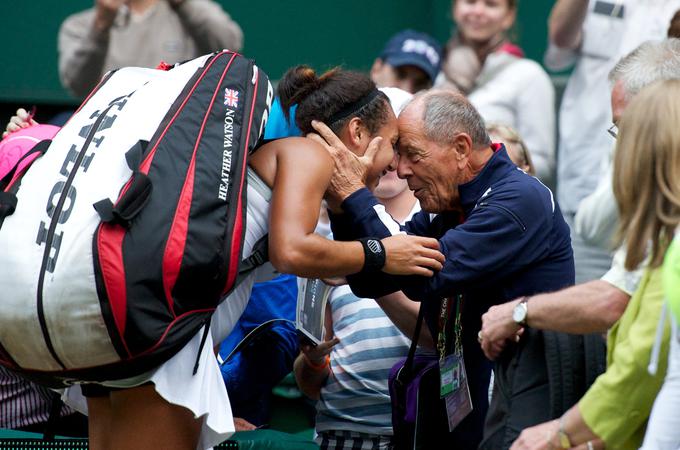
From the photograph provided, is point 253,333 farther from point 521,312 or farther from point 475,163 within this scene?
point 521,312

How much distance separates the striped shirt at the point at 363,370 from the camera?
3.97 m

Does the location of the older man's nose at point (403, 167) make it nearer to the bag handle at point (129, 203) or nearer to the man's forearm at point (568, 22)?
the bag handle at point (129, 203)

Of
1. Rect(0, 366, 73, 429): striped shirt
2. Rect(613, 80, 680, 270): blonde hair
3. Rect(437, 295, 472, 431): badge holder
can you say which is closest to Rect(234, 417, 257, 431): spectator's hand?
Rect(0, 366, 73, 429): striped shirt

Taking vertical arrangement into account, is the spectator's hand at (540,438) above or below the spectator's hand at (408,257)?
below

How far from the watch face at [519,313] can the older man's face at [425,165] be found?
68 cm

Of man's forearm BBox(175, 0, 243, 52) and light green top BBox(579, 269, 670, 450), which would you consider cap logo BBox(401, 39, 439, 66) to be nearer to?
man's forearm BBox(175, 0, 243, 52)

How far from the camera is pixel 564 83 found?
6.87 m

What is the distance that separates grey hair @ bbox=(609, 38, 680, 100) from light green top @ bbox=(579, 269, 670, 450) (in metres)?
1.14

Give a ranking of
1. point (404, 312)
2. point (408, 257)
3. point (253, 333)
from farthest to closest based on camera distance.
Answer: point (253, 333) → point (404, 312) → point (408, 257)

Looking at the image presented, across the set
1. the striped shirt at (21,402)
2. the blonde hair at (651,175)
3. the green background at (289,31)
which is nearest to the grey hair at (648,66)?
the blonde hair at (651,175)

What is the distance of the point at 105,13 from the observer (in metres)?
6.05

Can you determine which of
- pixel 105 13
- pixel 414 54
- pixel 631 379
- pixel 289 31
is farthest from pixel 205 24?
pixel 631 379

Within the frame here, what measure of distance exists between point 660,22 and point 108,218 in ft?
11.2

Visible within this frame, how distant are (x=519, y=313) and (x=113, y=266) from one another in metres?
0.97
